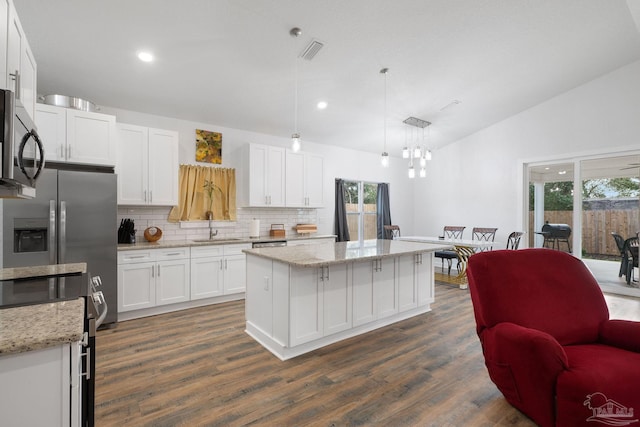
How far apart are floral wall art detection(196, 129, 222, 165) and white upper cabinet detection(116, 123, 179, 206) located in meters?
0.53

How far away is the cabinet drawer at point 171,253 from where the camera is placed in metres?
3.73

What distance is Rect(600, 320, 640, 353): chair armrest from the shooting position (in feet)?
6.14

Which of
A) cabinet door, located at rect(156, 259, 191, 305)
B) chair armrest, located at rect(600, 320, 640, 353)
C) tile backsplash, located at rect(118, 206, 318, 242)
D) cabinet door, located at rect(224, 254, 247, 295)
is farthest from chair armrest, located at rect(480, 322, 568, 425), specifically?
tile backsplash, located at rect(118, 206, 318, 242)

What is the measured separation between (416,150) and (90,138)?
3959mm

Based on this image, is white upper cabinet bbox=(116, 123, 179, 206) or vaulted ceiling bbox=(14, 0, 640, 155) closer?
vaulted ceiling bbox=(14, 0, 640, 155)

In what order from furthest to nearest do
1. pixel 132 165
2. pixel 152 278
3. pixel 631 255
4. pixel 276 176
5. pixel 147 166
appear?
pixel 276 176
pixel 631 255
pixel 147 166
pixel 132 165
pixel 152 278

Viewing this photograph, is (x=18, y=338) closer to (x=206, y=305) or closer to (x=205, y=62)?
(x=205, y=62)

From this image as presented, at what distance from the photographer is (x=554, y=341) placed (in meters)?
1.68

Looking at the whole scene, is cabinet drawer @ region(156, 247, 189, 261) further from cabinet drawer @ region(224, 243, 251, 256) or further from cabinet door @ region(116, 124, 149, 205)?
cabinet door @ region(116, 124, 149, 205)

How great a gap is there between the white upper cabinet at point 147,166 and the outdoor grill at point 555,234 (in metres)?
6.35

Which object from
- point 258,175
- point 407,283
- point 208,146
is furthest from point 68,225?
point 407,283

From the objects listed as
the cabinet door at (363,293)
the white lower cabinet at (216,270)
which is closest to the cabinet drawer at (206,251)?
the white lower cabinet at (216,270)

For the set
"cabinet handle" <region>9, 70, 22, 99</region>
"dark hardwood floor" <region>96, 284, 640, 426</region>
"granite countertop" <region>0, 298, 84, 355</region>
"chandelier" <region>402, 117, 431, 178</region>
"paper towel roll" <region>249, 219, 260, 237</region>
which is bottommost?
"dark hardwood floor" <region>96, 284, 640, 426</region>

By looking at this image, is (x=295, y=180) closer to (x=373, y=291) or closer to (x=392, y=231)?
(x=373, y=291)
